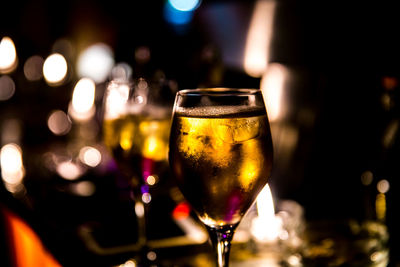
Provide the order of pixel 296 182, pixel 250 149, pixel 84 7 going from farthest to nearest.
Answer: pixel 84 7 → pixel 296 182 → pixel 250 149

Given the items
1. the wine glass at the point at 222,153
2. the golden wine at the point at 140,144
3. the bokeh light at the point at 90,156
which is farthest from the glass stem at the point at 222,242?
the bokeh light at the point at 90,156

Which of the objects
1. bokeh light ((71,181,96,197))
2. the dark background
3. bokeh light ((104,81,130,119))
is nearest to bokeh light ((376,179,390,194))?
the dark background

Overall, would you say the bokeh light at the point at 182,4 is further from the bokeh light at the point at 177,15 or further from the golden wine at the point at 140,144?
the golden wine at the point at 140,144

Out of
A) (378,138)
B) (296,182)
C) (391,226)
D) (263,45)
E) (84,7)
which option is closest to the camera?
(391,226)

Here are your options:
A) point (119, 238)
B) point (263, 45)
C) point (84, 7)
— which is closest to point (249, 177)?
point (119, 238)

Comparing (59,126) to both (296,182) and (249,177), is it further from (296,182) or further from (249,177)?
(249,177)

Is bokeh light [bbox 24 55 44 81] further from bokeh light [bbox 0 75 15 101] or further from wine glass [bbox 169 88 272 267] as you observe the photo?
wine glass [bbox 169 88 272 267]

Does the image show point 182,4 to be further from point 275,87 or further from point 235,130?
point 235,130
